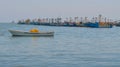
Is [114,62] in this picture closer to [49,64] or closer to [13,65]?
[49,64]

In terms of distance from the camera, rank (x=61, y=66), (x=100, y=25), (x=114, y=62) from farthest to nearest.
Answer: (x=100, y=25) → (x=114, y=62) → (x=61, y=66)

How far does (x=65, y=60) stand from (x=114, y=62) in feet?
12.2

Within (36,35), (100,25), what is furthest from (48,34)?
(100,25)

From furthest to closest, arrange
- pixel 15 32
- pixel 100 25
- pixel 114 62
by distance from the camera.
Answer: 1. pixel 100 25
2. pixel 15 32
3. pixel 114 62

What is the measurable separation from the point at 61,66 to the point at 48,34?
50.6 meters

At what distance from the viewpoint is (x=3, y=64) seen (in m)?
27.3

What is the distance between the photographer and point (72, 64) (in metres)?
27.6

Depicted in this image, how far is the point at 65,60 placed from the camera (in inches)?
1180

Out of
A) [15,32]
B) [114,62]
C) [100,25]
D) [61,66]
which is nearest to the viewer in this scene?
[61,66]

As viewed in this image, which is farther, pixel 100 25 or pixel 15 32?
pixel 100 25

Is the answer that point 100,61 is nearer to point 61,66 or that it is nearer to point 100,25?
point 61,66

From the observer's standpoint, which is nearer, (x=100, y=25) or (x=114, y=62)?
(x=114, y=62)

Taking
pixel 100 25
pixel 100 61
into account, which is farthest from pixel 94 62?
pixel 100 25

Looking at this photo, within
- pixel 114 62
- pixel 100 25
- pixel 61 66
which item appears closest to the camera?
pixel 61 66
